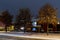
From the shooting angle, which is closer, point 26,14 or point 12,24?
point 26,14

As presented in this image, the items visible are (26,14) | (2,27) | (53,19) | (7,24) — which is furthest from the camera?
(2,27)

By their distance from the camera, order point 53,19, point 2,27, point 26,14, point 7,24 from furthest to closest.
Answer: point 2,27, point 7,24, point 26,14, point 53,19

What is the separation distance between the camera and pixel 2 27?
88688 mm

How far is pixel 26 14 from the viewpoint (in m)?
76.0

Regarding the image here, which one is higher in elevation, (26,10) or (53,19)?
(26,10)

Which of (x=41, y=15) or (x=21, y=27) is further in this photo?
(x=21, y=27)

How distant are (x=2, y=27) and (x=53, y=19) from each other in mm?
46346

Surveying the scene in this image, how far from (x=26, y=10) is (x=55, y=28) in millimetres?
14061

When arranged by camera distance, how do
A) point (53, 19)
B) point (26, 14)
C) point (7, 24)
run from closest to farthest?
point (53, 19), point (26, 14), point (7, 24)

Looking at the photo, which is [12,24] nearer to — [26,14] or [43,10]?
[26,14]

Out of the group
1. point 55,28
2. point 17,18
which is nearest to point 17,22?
point 17,18

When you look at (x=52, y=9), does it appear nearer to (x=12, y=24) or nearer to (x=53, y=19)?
(x=53, y=19)

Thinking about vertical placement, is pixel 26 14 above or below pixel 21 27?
above

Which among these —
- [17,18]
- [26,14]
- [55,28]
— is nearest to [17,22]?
[17,18]
